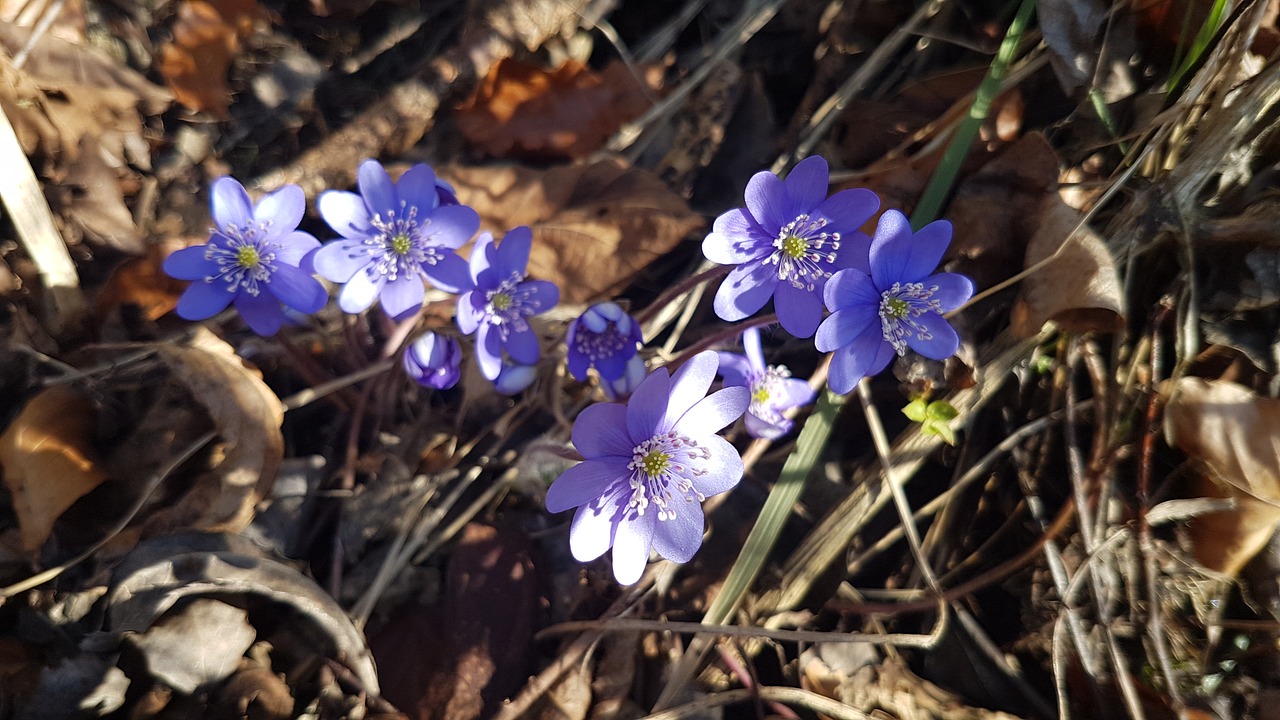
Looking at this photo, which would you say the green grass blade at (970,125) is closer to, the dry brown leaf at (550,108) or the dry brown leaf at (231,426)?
the dry brown leaf at (550,108)

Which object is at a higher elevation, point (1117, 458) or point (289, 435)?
point (289, 435)

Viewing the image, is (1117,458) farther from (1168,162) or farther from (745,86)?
(745,86)

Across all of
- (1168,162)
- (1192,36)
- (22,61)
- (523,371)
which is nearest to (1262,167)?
(1168,162)

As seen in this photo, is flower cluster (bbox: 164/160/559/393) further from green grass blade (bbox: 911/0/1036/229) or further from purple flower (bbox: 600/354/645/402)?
green grass blade (bbox: 911/0/1036/229)

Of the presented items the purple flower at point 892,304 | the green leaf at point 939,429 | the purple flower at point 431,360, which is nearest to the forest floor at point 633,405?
the green leaf at point 939,429

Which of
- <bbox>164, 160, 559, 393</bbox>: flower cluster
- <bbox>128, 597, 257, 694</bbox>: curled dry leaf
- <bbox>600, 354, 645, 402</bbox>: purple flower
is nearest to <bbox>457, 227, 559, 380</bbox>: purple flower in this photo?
<bbox>164, 160, 559, 393</bbox>: flower cluster
